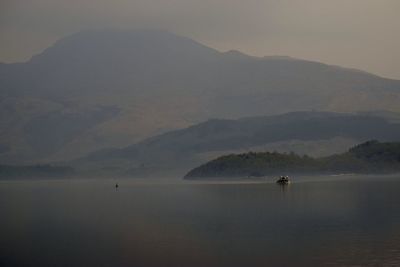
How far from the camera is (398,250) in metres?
62.8

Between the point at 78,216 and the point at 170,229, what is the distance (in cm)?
2630

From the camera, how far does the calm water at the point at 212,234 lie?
62.3 m

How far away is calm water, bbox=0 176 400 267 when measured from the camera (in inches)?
2454

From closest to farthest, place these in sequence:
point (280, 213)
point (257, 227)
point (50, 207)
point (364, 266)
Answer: point (364, 266) < point (257, 227) < point (280, 213) < point (50, 207)

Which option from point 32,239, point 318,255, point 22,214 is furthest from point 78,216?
point 318,255

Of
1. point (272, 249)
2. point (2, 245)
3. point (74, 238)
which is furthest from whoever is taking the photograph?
point (74, 238)

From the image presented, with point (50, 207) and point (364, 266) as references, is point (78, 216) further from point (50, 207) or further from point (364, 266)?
point (364, 266)

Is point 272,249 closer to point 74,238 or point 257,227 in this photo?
point 257,227

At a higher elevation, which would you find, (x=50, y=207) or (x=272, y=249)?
(x=50, y=207)

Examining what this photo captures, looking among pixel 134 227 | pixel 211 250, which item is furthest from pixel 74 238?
pixel 211 250

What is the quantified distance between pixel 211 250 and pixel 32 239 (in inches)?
851

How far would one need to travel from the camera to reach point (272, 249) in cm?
6644

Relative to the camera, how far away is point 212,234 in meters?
78.2

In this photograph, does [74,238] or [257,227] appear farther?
[257,227]
